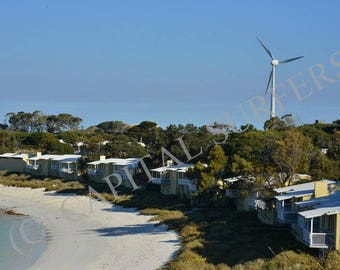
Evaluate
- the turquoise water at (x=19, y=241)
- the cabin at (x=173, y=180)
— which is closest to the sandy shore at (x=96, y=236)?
the turquoise water at (x=19, y=241)

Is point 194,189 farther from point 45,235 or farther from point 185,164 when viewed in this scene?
point 45,235

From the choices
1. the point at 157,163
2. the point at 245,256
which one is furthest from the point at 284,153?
the point at 157,163

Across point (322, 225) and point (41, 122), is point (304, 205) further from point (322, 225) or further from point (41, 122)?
point (41, 122)

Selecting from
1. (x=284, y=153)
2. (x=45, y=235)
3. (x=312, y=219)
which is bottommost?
(x=45, y=235)

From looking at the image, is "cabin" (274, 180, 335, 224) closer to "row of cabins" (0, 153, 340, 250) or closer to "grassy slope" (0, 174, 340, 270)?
"row of cabins" (0, 153, 340, 250)

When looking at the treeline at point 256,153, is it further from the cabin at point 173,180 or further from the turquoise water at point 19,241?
the turquoise water at point 19,241
